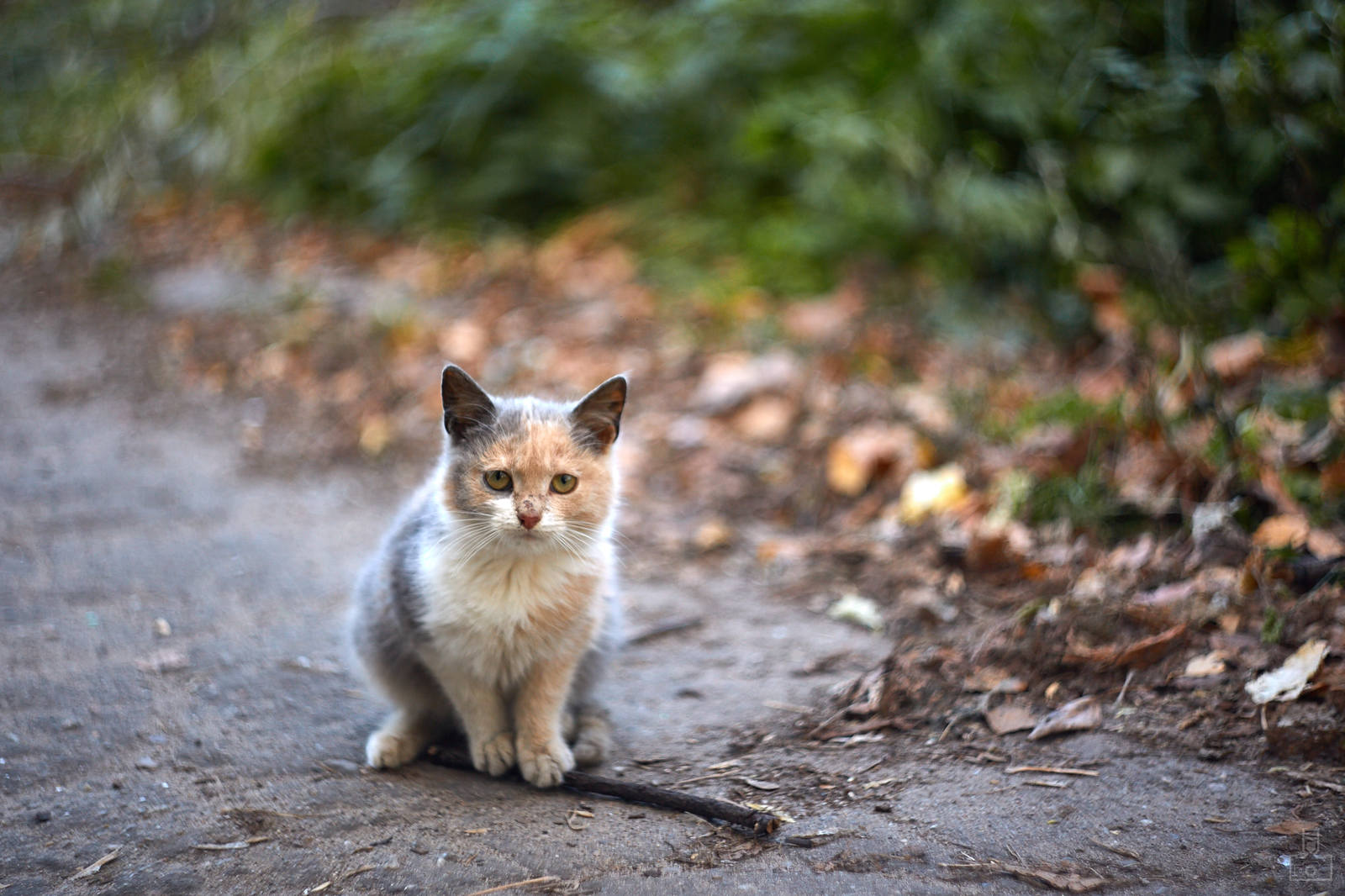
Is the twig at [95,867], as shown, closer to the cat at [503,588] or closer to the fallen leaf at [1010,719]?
the cat at [503,588]

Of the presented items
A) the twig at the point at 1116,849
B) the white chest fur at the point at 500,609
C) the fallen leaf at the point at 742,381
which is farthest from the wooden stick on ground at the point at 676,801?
the fallen leaf at the point at 742,381

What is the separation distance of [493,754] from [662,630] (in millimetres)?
1099

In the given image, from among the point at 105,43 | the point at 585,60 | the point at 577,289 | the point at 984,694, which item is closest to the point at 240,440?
the point at 577,289

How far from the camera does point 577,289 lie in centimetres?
696

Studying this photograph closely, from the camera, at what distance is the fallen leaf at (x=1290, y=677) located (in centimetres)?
281

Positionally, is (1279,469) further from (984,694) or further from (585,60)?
(585,60)

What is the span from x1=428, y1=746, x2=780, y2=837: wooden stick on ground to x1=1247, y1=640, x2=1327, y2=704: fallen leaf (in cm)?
138

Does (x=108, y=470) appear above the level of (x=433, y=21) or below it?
below

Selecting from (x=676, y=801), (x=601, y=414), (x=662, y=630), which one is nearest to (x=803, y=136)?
(x=662, y=630)

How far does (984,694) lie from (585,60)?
596 cm

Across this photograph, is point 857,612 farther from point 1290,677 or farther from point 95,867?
point 95,867

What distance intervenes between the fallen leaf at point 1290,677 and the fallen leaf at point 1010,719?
57cm

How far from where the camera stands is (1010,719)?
2.98 m

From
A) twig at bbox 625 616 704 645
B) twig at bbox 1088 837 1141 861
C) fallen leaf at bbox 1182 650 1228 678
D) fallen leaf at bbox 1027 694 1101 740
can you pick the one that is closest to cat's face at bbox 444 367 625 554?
twig at bbox 625 616 704 645
